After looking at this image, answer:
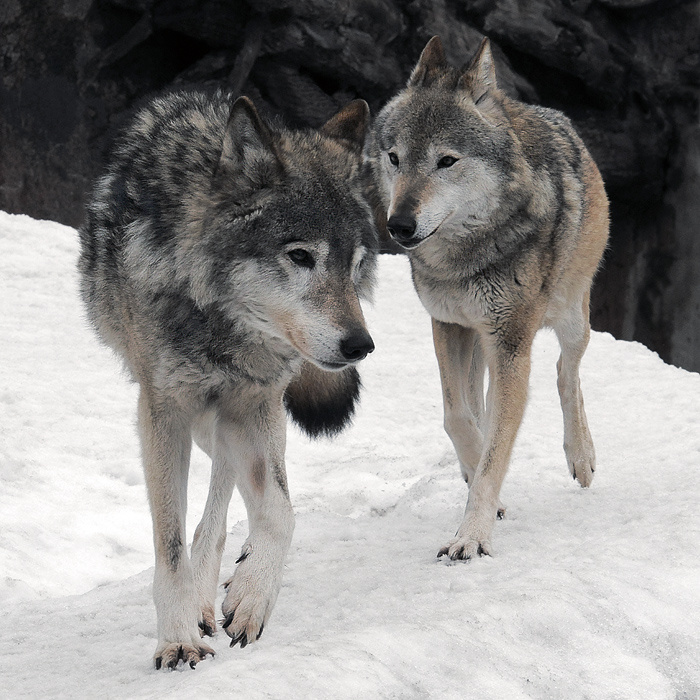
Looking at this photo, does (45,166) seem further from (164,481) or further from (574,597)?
(574,597)

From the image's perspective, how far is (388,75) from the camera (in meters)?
12.0

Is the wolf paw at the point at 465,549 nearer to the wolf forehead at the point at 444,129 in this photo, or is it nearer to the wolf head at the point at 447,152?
the wolf head at the point at 447,152

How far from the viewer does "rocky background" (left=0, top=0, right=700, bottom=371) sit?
11.1m

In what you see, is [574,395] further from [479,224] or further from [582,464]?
[479,224]

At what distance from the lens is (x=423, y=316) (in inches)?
307

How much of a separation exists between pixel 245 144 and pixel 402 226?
0.93 m

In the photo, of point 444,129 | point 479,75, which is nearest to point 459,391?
point 444,129

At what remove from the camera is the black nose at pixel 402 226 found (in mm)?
3262

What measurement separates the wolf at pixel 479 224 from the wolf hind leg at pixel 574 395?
16.9 inches

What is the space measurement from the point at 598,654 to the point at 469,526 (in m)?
1.13

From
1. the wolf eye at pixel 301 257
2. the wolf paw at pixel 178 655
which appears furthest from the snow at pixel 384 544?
the wolf eye at pixel 301 257

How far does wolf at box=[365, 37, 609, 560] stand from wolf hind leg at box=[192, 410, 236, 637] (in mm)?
867

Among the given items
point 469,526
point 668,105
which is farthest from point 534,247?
point 668,105

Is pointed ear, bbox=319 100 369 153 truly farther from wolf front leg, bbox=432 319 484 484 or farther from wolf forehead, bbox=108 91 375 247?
wolf front leg, bbox=432 319 484 484
